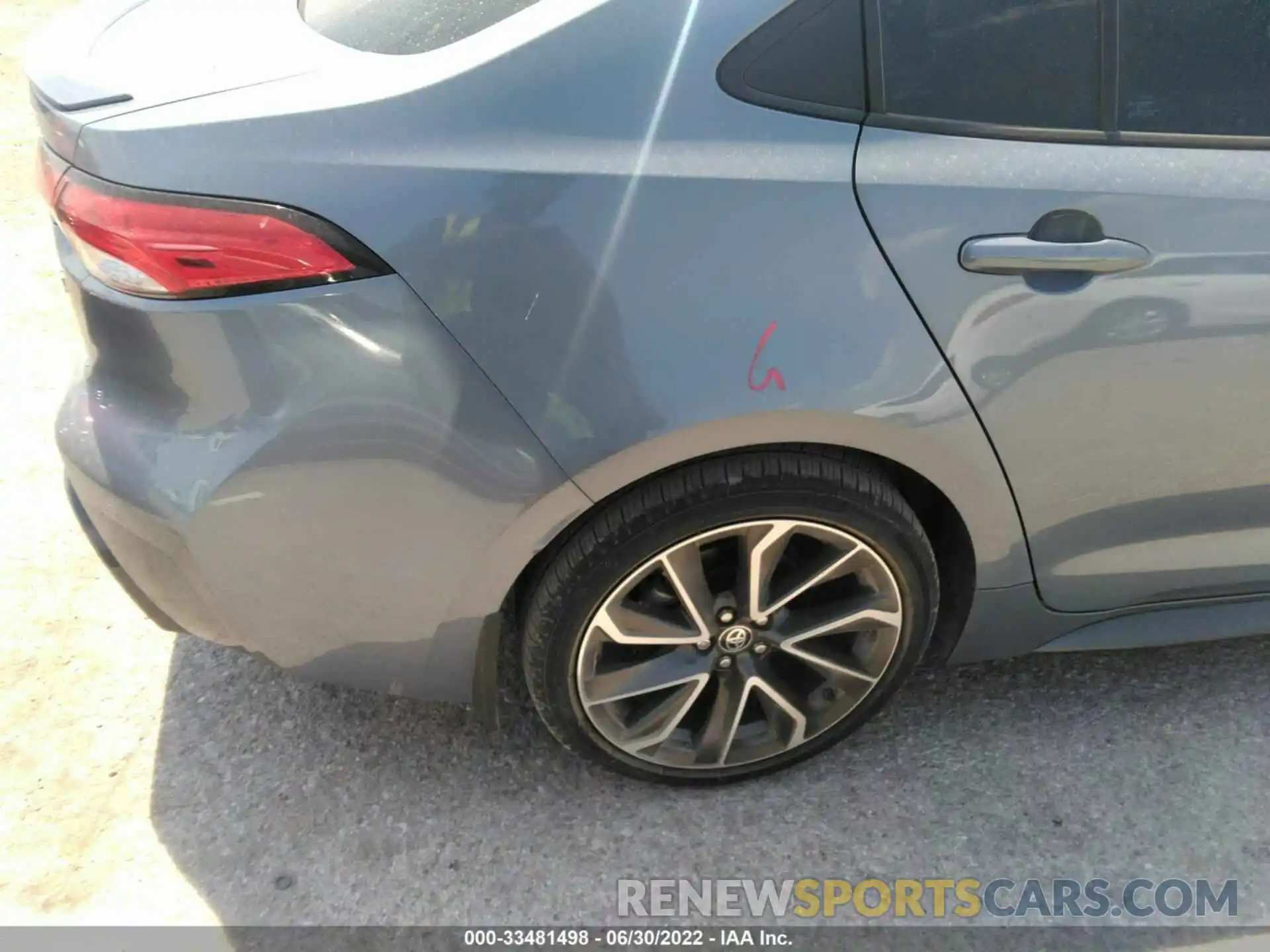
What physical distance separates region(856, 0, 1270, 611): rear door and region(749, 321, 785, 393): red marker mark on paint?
22 cm

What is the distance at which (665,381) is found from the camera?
5.15ft

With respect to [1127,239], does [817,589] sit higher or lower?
lower

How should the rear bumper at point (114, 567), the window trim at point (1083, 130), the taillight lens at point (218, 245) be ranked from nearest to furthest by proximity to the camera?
the taillight lens at point (218, 245), the window trim at point (1083, 130), the rear bumper at point (114, 567)

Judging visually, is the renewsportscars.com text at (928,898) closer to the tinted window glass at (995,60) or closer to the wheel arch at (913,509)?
the wheel arch at (913,509)

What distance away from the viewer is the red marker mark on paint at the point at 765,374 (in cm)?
158

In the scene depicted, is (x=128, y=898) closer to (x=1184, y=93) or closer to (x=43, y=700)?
(x=43, y=700)

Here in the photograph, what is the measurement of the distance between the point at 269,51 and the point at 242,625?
3.09 ft

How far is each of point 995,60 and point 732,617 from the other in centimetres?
102

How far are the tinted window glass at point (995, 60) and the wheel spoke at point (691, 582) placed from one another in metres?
0.78

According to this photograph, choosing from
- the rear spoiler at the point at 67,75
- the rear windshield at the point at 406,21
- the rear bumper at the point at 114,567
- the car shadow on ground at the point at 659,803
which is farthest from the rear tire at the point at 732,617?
the rear spoiler at the point at 67,75

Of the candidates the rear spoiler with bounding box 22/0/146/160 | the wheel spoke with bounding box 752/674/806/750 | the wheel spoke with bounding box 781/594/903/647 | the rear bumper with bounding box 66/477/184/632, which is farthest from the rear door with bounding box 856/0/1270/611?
the rear bumper with bounding box 66/477/184/632

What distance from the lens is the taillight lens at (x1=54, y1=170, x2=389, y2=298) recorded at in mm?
1480

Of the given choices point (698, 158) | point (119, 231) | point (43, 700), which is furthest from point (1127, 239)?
point (43, 700)

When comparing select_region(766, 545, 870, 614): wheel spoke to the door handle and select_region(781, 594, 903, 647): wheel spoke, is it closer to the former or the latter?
select_region(781, 594, 903, 647): wheel spoke
